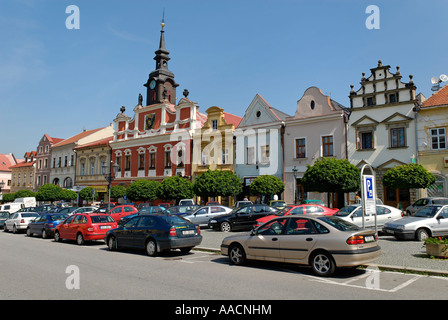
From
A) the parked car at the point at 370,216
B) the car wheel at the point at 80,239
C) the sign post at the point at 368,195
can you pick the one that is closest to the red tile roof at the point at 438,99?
the parked car at the point at 370,216

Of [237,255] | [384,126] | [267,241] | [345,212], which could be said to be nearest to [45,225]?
[237,255]

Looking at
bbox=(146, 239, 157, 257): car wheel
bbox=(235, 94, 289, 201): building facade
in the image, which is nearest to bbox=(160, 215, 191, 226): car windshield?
bbox=(146, 239, 157, 257): car wheel

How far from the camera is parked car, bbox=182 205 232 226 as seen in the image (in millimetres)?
21781

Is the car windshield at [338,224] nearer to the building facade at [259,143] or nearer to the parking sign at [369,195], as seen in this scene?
the parking sign at [369,195]

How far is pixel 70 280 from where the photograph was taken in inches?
328

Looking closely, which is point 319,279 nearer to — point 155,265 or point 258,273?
point 258,273

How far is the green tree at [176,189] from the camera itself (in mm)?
35281

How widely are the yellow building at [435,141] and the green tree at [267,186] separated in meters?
11.2

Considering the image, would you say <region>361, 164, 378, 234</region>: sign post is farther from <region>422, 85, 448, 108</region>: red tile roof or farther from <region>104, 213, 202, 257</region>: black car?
<region>422, 85, 448, 108</region>: red tile roof

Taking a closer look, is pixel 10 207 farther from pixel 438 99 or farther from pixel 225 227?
pixel 438 99

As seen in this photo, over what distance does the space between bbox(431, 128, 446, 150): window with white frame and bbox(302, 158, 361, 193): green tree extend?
20.7 ft

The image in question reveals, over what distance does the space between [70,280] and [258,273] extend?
15.0 feet

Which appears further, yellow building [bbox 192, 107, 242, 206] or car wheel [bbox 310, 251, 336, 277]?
yellow building [bbox 192, 107, 242, 206]
